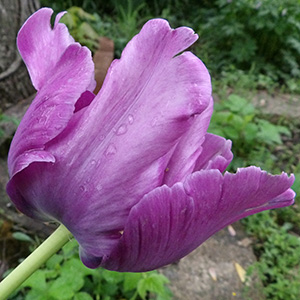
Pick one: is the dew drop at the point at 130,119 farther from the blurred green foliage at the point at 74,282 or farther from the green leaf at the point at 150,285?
the green leaf at the point at 150,285

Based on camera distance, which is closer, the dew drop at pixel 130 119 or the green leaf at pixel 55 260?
the dew drop at pixel 130 119

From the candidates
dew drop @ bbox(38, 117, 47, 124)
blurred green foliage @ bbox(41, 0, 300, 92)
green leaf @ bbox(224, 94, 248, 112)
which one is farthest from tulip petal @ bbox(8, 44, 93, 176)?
blurred green foliage @ bbox(41, 0, 300, 92)

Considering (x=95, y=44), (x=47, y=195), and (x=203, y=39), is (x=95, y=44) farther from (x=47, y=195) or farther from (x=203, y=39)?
(x=47, y=195)

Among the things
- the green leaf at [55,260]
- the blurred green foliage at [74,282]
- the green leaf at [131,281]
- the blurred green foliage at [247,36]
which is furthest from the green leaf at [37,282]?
the blurred green foliage at [247,36]

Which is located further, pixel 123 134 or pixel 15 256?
pixel 15 256

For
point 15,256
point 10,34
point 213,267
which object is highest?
point 10,34

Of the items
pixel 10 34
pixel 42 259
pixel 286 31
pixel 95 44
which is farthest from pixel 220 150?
pixel 286 31
